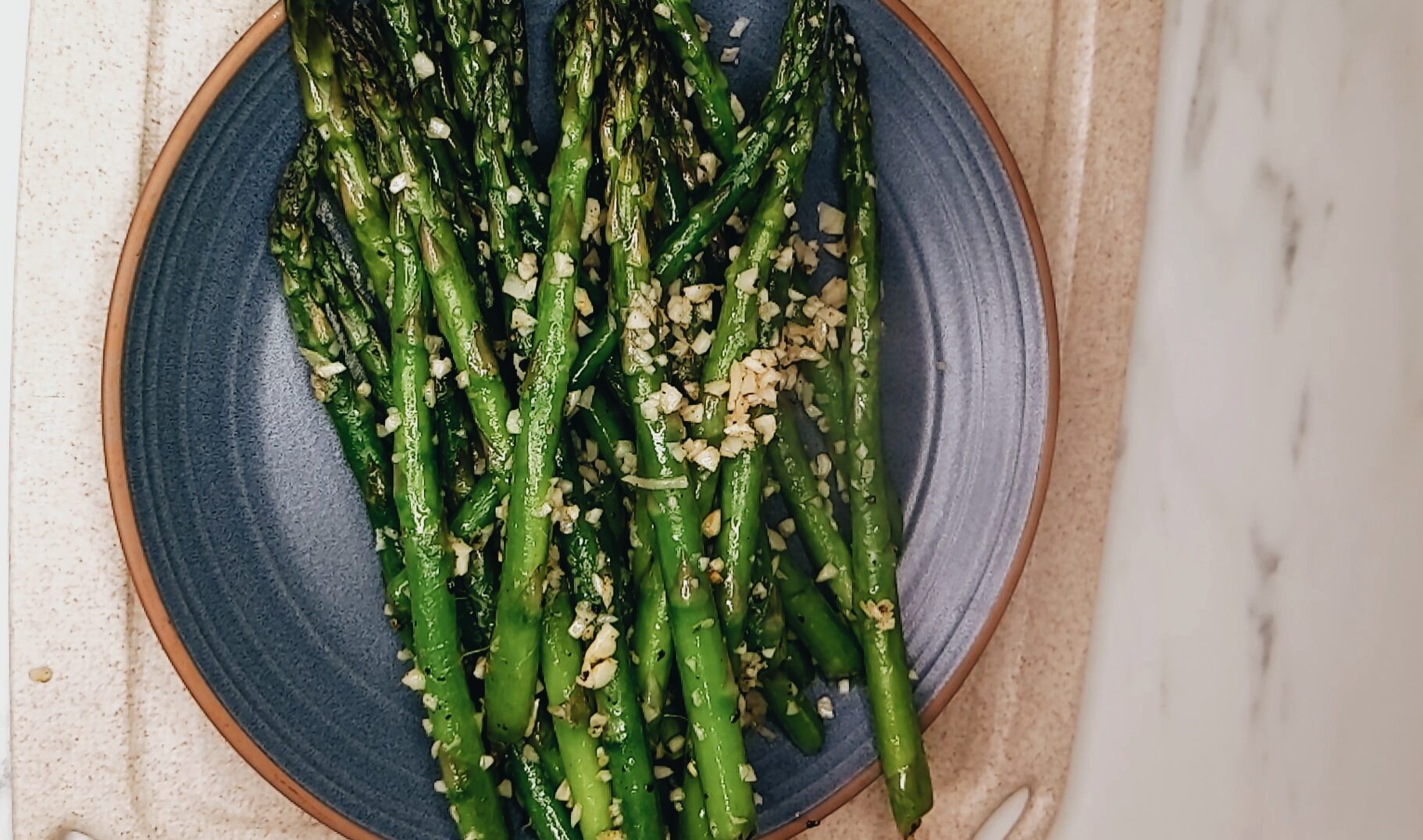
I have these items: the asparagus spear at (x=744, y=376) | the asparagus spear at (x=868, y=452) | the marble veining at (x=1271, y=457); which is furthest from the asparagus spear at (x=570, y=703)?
the marble veining at (x=1271, y=457)

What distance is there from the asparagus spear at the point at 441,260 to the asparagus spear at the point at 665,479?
7.6 inches

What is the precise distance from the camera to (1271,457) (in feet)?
5.89

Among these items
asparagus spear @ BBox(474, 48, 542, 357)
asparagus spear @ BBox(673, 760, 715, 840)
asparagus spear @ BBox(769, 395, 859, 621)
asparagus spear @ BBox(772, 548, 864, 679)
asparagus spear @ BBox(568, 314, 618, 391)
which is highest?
asparagus spear @ BBox(474, 48, 542, 357)

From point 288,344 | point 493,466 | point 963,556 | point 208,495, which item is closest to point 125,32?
point 288,344

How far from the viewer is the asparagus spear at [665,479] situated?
4.56 ft

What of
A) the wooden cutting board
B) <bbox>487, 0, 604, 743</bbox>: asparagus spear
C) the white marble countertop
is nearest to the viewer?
<bbox>487, 0, 604, 743</bbox>: asparagus spear

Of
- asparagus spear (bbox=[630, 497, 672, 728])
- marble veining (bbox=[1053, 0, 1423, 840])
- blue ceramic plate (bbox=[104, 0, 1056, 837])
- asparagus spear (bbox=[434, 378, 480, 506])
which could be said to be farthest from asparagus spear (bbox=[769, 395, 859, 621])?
marble veining (bbox=[1053, 0, 1423, 840])

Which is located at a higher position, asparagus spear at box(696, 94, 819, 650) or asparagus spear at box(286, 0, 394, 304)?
asparagus spear at box(286, 0, 394, 304)

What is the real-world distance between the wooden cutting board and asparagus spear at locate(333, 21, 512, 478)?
0.35 meters

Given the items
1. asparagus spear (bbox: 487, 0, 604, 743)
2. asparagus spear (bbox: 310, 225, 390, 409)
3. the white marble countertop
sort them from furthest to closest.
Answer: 1. the white marble countertop
2. asparagus spear (bbox: 310, 225, 390, 409)
3. asparagus spear (bbox: 487, 0, 604, 743)

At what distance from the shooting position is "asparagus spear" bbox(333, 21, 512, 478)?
4.53 ft

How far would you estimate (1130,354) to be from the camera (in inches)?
69.3

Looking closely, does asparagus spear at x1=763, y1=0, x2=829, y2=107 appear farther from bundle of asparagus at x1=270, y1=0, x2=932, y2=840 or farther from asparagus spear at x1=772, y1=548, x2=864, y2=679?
asparagus spear at x1=772, y1=548, x2=864, y2=679

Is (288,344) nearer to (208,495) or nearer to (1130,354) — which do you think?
(208,495)
